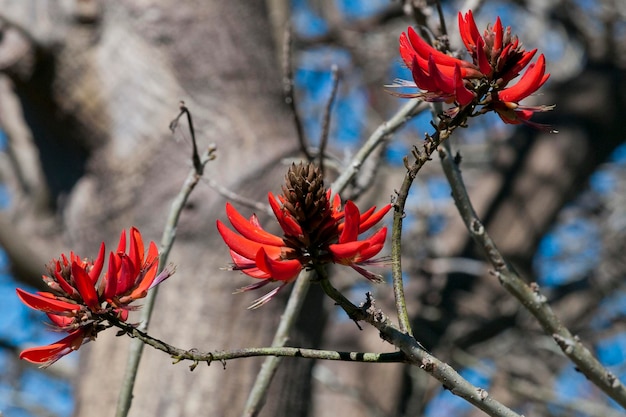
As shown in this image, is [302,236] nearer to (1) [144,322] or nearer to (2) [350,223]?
(2) [350,223]

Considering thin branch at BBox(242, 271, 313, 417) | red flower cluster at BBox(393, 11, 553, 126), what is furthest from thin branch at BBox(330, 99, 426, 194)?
red flower cluster at BBox(393, 11, 553, 126)

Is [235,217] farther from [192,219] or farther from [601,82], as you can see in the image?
[601,82]

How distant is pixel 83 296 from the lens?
1.96 feet

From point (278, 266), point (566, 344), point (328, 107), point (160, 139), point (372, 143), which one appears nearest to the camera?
point (278, 266)

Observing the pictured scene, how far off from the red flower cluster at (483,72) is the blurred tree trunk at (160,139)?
1.20 meters

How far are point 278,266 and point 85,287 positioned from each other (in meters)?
0.17

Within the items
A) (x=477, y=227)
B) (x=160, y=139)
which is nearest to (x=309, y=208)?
(x=477, y=227)

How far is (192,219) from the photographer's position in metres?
1.80

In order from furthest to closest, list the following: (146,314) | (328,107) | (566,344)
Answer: (328,107)
(146,314)
(566,344)

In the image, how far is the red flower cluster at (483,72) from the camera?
568mm

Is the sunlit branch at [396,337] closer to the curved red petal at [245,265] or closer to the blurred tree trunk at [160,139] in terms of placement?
the curved red petal at [245,265]

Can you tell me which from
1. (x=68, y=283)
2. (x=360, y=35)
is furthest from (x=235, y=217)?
(x=360, y=35)

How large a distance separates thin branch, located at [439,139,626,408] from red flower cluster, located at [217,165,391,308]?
1.11ft

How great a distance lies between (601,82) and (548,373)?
1.51 metres
